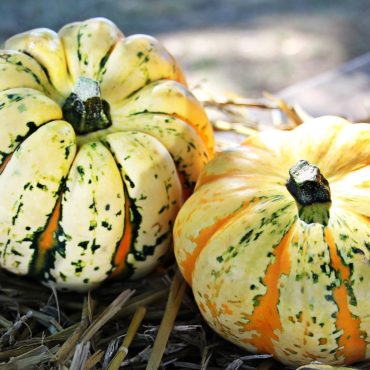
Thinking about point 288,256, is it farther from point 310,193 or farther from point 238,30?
point 238,30

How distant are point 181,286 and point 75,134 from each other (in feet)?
1.20

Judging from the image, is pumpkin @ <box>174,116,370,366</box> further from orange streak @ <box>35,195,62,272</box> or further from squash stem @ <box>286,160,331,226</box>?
orange streak @ <box>35,195,62,272</box>

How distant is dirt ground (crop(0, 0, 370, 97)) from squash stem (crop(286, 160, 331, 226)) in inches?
89.7

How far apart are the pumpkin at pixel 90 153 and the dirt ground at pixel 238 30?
200 centimetres

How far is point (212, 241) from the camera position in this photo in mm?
1176

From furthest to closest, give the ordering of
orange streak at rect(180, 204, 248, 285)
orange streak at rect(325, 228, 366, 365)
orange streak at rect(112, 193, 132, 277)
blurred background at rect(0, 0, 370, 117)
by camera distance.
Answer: blurred background at rect(0, 0, 370, 117)
orange streak at rect(112, 193, 132, 277)
orange streak at rect(180, 204, 248, 285)
orange streak at rect(325, 228, 366, 365)

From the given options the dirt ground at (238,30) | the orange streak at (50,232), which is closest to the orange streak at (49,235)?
the orange streak at (50,232)

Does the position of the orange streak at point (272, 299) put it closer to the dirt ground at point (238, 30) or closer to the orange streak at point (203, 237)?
the orange streak at point (203, 237)

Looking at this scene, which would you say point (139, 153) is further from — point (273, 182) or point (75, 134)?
point (273, 182)

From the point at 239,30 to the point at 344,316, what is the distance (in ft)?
10.4

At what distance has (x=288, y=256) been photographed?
3.61ft

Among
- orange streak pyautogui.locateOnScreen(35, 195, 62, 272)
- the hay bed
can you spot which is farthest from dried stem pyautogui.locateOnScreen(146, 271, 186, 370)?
orange streak pyautogui.locateOnScreen(35, 195, 62, 272)

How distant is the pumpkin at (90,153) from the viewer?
48.8 inches

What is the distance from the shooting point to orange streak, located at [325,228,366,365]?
1.08m
